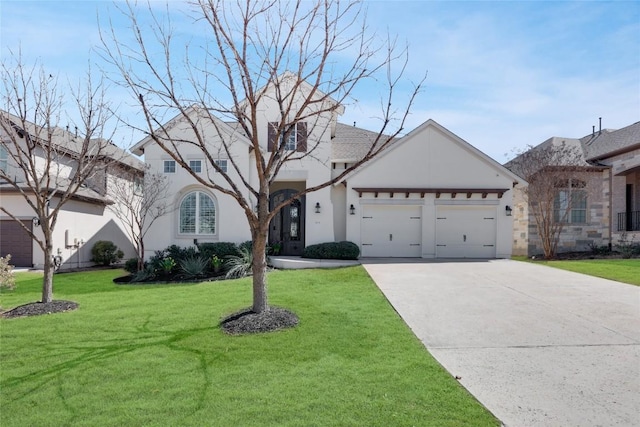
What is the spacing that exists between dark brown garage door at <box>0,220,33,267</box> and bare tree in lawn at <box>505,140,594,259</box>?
2258cm

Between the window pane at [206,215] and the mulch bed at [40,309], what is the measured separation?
8.36 m

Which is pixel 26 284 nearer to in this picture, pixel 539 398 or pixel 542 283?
pixel 539 398

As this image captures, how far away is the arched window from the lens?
55.7 ft

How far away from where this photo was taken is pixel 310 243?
1684 cm

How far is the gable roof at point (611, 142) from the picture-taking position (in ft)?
60.5

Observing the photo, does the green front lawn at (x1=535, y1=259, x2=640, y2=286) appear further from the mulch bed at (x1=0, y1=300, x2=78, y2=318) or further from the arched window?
the mulch bed at (x1=0, y1=300, x2=78, y2=318)

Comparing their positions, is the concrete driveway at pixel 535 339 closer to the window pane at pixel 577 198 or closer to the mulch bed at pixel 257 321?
the mulch bed at pixel 257 321

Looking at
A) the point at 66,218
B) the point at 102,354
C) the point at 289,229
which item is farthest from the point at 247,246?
the point at 102,354

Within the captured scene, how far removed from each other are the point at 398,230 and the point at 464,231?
2842 mm

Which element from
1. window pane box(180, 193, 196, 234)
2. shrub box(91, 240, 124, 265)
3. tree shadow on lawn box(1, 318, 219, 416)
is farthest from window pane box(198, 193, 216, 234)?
tree shadow on lawn box(1, 318, 219, 416)

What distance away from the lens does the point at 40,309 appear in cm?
812

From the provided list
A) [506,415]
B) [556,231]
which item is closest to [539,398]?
[506,415]

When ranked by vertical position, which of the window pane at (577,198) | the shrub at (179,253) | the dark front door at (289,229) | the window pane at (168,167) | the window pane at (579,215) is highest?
the window pane at (168,167)

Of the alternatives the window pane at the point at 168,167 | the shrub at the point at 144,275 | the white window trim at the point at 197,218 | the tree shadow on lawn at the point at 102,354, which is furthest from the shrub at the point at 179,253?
the tree shadow on lawn at the point at 102,354
